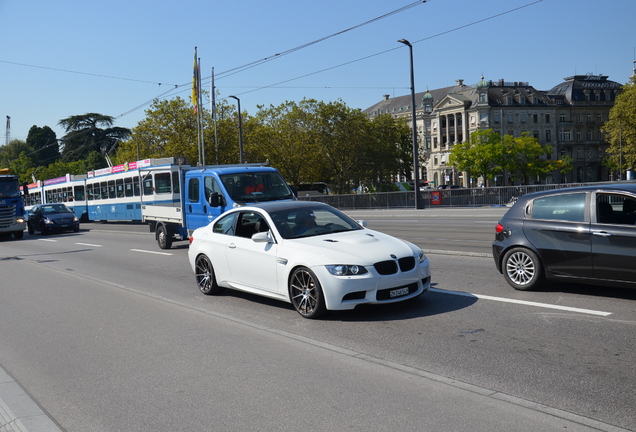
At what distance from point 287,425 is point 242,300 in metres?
5.45

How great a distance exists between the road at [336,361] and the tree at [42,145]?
127 metres

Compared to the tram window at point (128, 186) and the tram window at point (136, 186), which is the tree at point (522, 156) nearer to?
the tram window at point (128, 186)

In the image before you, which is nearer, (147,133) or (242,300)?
(242,300)

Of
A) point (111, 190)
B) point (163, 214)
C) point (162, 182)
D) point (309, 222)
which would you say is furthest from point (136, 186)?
point (309, 222)

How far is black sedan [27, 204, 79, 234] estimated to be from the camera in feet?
105

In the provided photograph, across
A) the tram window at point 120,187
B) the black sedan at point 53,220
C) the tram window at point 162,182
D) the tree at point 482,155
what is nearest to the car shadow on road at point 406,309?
the tram window at point 162,182

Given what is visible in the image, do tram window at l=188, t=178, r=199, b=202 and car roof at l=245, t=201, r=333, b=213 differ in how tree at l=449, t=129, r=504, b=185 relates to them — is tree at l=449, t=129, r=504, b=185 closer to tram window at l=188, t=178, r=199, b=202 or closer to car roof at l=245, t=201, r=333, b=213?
tram window at l=188, t=178, r=199, b=202

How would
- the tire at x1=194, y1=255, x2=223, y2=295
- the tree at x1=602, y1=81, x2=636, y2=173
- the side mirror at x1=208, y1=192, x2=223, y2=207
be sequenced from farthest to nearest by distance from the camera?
1. the tree at x1=602, y1=81, x2=636, y2=173
2. the side mirror at x1=208, y1=192, x2=223, y2=207
3. the tire at x1=194, y1=255, x2=223, y2=295

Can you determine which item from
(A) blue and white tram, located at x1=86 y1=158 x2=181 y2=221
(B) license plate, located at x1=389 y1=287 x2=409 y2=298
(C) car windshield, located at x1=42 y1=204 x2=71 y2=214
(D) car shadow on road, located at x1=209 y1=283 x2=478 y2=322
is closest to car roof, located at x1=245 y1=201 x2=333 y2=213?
(D) car shadow on road, located at x1=209 y1=283 x2=478 y2=322

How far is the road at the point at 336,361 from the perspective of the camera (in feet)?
15.5

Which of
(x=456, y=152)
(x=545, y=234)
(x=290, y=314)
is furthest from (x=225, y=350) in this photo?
(x=456, y=152)

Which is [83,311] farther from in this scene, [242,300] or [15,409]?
[15,409]

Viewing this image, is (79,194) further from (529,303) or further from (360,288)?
(529,303)

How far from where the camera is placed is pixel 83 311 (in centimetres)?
963
